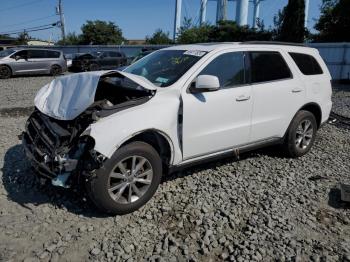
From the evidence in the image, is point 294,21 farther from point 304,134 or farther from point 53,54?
point 304,134


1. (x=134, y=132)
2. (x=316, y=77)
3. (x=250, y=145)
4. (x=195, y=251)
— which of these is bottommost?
(x=195, y=251)

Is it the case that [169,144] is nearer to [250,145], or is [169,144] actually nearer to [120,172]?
[120,172]

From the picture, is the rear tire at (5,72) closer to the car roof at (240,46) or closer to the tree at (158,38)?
the car roof at (240,46)

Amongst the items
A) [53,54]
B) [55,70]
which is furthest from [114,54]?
[55,70]

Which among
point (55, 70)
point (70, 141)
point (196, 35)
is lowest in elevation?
point (55, 70)

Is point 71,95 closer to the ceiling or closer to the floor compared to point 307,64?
closer to the floor

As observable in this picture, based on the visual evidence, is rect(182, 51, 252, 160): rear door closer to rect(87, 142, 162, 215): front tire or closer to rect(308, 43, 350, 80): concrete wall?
rect(87, 142, 162, 215): front tire

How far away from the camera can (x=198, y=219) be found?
3.83 meters

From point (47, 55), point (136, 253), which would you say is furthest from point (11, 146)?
point (47, 55)

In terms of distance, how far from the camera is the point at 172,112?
3994 millimetres

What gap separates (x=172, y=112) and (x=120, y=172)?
879 mm

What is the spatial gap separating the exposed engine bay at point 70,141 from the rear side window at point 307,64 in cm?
272

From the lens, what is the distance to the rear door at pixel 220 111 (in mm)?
4156

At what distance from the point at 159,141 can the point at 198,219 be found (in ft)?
3.15
